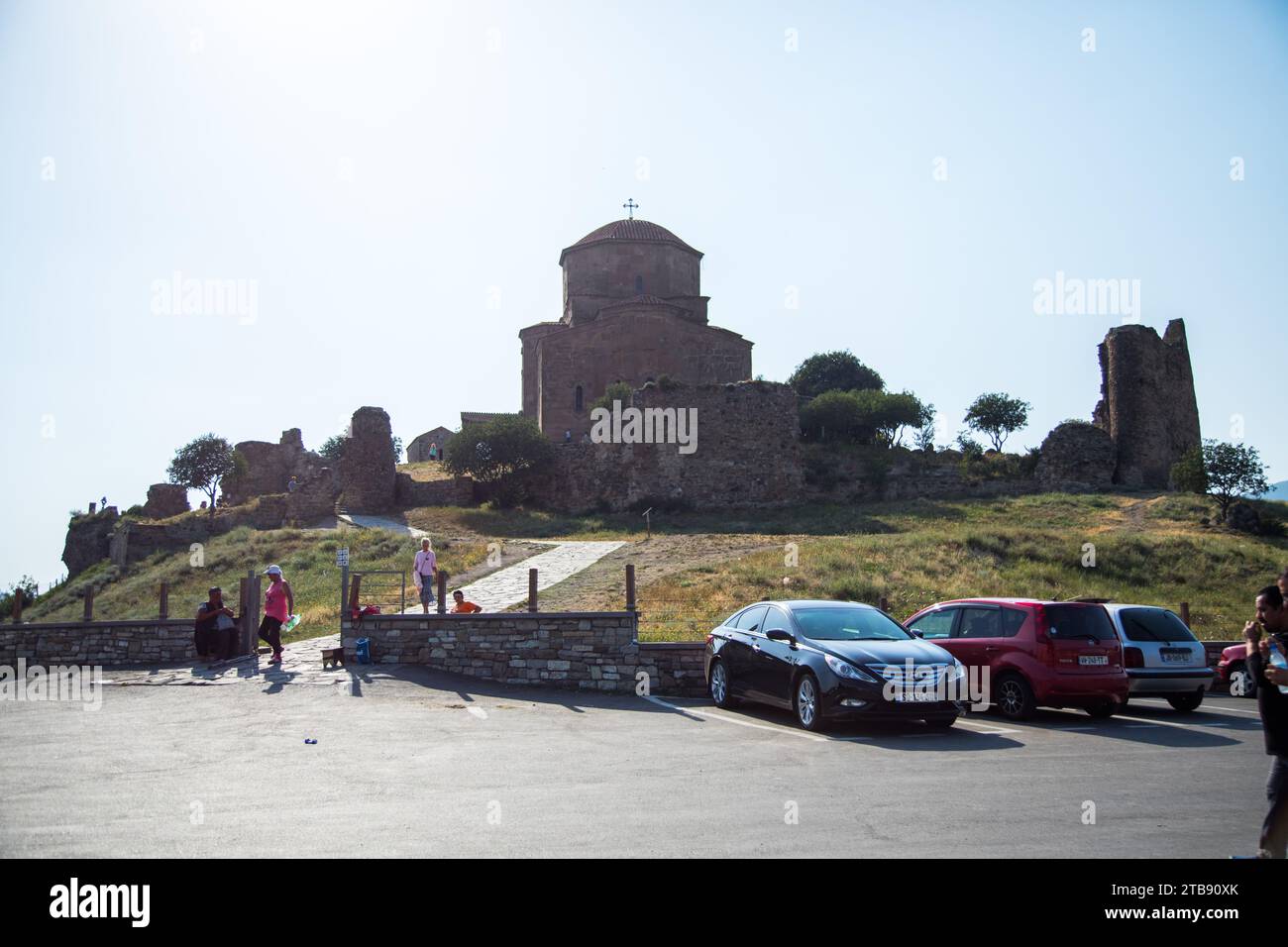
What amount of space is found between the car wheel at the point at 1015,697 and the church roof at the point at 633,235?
43.0 m

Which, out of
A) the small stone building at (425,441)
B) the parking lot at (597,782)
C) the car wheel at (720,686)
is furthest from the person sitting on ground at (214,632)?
the small stone building at (425,441)

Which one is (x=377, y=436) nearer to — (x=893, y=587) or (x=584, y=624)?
(x=893, y=587)

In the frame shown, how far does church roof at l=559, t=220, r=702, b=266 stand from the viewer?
5262 cm

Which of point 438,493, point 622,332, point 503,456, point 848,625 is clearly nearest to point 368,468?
point 438,493

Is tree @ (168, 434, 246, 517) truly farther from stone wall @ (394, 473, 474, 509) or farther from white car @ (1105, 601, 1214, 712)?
white car @ (1105, 601, 1214, 712)

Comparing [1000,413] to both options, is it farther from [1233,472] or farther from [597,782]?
[597,782]

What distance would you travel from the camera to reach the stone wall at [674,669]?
14461 millimetres

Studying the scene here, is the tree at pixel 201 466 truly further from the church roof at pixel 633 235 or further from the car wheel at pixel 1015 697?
the car wheel at pixel 1015 697

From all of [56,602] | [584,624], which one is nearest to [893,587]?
[584,624]

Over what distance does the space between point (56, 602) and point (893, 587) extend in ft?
96.0

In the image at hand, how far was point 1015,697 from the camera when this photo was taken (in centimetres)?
1206
